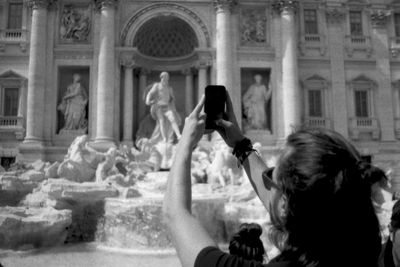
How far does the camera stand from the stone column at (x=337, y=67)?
19.5m

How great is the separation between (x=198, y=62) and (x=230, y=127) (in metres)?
17.3

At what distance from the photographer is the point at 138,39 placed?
63.7 ft

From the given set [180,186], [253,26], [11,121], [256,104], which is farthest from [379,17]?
Result: [180,186]

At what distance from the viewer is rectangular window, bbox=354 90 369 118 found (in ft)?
65.6

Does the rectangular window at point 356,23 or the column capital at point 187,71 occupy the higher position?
the rectangular window at point 356,23

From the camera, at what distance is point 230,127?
1917 millimetres

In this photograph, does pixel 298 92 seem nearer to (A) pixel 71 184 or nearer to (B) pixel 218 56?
(B) pixel 218 56

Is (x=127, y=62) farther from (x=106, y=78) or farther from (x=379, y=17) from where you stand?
(x=379, y=17)

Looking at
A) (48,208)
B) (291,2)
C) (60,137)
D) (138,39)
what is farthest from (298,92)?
(48,208)

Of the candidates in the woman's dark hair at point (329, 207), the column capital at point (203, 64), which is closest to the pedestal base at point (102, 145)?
the column capital at point (203, 64)

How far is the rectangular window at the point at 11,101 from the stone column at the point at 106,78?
3941 millimetres

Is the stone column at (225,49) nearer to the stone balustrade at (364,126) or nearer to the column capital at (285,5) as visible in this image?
the column capital at (285,5)

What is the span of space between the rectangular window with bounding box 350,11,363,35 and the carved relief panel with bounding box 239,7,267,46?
462 centimetres

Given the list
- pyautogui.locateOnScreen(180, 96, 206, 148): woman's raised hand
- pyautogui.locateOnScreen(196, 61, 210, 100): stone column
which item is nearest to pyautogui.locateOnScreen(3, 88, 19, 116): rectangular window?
pyautogui.locateOnScreen(196, 61, 210, 100): stone column
